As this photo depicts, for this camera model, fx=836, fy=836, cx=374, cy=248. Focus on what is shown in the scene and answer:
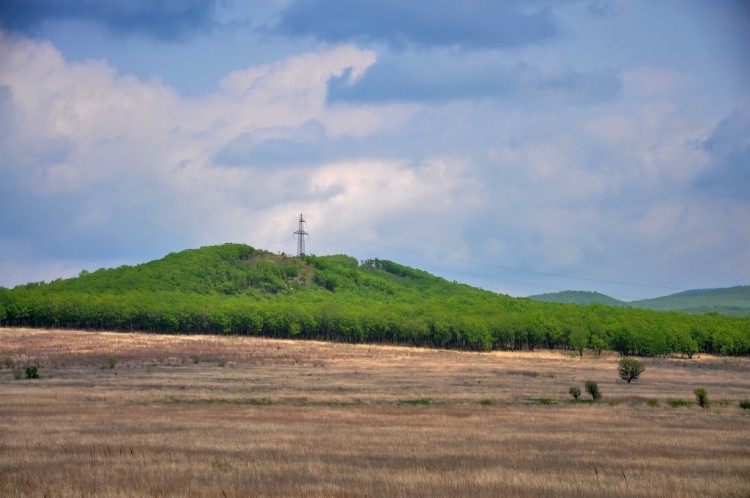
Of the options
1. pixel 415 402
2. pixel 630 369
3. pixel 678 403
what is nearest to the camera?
pixel 415 402

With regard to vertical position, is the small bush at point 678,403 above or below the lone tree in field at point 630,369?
below

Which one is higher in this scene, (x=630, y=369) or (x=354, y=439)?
(x=630, y=369)

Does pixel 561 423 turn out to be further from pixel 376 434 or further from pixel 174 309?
pixel 174 309

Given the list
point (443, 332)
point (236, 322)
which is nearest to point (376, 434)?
point (443, 332)

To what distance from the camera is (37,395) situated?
49000 mm

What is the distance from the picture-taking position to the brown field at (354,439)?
74.4 feet

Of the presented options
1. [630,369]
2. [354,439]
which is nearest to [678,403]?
[630,369]

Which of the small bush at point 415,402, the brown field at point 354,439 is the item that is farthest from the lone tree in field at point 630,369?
the small bush at point 415,402

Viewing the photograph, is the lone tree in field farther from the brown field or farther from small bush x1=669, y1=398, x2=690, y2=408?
small bush x1=669, y1=398, x2=690, y2=408

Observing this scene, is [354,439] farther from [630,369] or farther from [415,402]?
[630,369]

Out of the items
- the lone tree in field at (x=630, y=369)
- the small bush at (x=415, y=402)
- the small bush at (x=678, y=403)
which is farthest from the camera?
the lone tree in field at (x=630, y=369)

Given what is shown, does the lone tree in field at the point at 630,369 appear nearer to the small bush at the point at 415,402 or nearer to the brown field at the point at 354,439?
the brown field at the point at 354,439

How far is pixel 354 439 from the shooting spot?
3231cm

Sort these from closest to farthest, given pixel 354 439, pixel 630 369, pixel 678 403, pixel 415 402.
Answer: pixel 354 439
pixel 415 402
pixel 678 403
pixel 630 369
